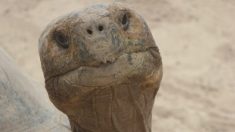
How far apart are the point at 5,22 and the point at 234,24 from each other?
6.07ft

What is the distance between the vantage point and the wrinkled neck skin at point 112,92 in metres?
1.45

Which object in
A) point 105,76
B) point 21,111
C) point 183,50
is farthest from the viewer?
point 183,50

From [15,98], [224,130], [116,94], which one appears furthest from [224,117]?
[116,94]

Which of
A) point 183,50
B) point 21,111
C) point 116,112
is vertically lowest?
point 183,50

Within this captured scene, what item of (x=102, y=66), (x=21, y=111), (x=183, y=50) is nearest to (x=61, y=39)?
(x=102, y=66)

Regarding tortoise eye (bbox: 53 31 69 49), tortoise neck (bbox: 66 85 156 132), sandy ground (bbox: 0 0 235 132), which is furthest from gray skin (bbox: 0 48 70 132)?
sandy ground (bbox: 0 0 235 132)

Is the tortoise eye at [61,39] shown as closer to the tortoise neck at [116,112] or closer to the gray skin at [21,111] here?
the tortoise neck at [116,112]

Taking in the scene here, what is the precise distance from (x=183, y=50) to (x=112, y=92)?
2965mm

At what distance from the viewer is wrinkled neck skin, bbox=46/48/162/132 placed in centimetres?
145

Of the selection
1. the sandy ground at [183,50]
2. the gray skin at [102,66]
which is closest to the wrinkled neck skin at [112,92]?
the gray skin at [102,66]

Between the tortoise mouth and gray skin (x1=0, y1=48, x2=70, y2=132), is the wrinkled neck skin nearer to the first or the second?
the tortoise mouth

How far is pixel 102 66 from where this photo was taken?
4.73 ft

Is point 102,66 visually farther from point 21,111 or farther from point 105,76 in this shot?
point 21,111

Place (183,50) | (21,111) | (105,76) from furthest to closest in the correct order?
(183,50), (21,111), (105,76)
